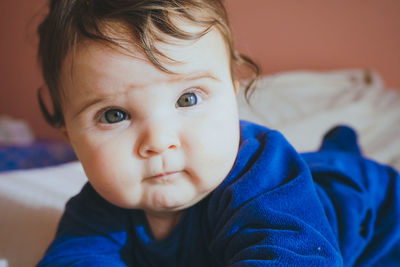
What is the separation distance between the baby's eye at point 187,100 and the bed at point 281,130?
289mm

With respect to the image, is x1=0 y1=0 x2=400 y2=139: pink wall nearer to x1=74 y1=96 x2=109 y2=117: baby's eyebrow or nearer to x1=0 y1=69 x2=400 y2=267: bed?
x1=0 y1=69 x2=400 y2=267: bed

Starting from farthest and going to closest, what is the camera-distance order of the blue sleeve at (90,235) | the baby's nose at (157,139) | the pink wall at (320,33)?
the pink wall at (320,33), the blue sleeve at (90,235), the baby's nose at (157,139)

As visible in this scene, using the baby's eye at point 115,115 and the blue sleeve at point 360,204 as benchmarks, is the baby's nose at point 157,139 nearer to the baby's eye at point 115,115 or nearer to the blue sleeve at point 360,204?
the baby's eye at point 115,115

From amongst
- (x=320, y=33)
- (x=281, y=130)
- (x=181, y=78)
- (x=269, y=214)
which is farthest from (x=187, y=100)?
(x=320, y=33)

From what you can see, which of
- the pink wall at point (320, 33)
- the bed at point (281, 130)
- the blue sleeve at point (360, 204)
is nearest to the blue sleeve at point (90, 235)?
the bed at point (281, 130)

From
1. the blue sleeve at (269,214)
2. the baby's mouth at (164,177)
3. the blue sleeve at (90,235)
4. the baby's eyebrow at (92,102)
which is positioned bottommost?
the blue sleeve at (90,235)

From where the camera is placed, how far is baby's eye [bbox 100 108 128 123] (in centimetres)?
51

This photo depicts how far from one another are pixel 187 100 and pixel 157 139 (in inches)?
2.9

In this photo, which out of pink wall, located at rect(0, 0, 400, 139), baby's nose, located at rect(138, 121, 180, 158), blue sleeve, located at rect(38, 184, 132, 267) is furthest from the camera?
pink wall, located at rect(0, 0, 400, 139)

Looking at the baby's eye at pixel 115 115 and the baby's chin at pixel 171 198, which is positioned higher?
the baby's eye at pixel 115 115

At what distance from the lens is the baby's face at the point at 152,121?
19.0 inches

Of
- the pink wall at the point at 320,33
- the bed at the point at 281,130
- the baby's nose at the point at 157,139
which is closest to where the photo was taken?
the baby's nose at the point at 157,139

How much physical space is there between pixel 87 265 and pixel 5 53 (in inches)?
86.3

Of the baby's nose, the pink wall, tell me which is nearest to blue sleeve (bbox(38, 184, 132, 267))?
the baby's nose
